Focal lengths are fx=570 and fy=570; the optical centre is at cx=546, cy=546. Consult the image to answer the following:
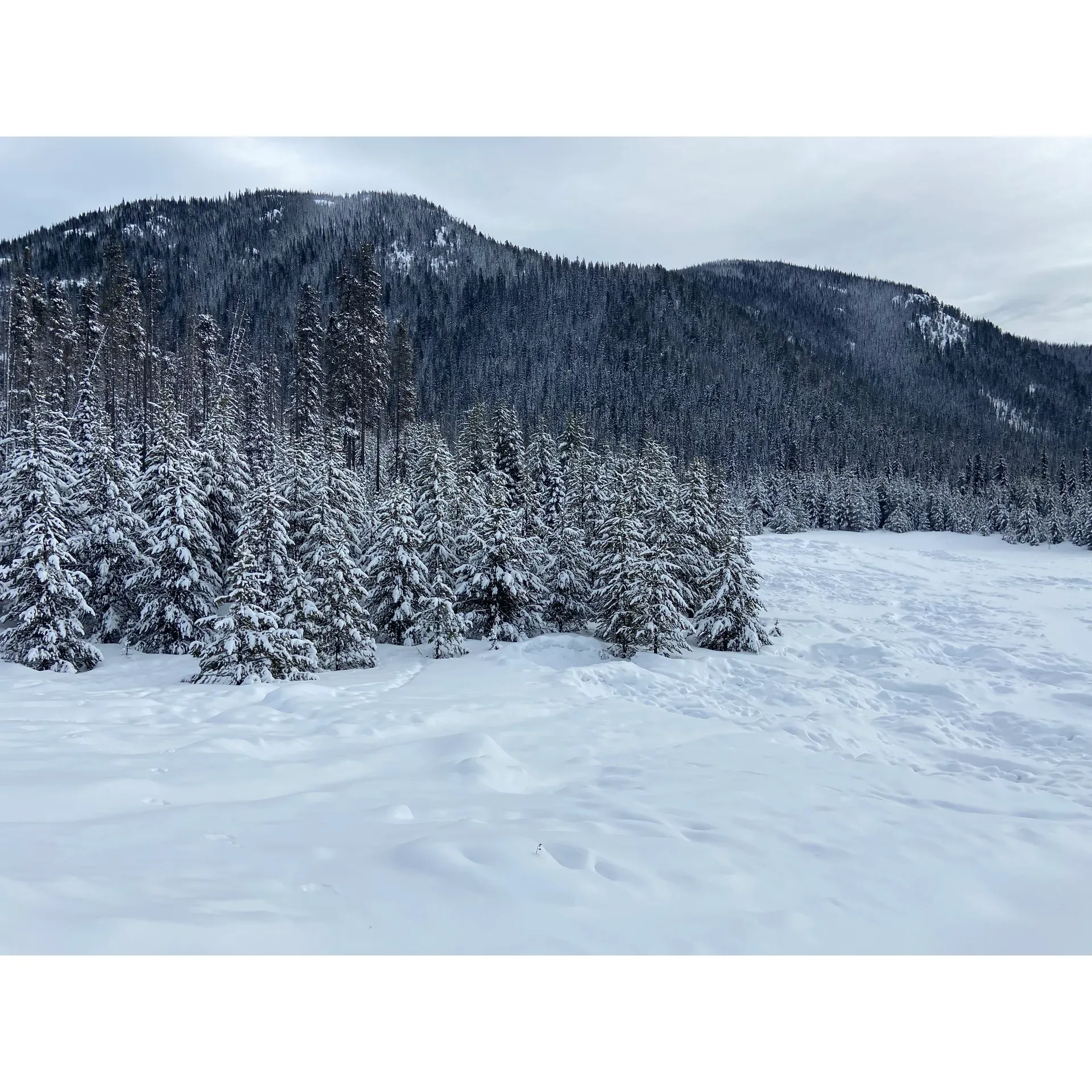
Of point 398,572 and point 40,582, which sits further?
point 398,572

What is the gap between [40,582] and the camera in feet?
45.5

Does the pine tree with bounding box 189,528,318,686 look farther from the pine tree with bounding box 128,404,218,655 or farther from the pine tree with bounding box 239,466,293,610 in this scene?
the pine tree with bounding box 128,404,218,655

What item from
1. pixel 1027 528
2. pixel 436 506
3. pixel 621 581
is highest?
pixel 1027 528

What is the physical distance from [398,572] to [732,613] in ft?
33.4

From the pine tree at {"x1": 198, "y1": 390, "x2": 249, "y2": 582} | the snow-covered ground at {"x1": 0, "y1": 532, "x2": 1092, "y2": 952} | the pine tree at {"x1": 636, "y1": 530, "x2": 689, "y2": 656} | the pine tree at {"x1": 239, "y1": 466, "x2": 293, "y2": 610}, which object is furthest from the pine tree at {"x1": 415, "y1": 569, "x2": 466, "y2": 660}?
the pine tree at {"x1": 198, "y1": 390, "x2": 249, "y2": 582}

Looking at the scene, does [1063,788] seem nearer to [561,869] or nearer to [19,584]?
[561,869]

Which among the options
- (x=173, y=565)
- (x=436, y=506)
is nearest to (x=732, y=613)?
Result: (x=436, y=506)

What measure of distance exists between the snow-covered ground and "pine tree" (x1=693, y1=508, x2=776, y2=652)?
286 cm

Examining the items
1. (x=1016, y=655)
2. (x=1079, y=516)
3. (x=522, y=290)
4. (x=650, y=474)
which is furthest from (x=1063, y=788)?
(x=522, y=290)

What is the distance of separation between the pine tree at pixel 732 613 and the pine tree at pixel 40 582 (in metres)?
16.4

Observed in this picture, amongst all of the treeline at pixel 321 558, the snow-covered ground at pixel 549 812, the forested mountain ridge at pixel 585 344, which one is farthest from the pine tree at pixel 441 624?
the forested mountain ridge at pixel 585 344

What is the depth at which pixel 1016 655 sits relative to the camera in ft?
51.3

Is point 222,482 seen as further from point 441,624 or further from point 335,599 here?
point 441,624

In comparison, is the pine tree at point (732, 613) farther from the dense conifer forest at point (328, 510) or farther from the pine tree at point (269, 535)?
the pine tree at point (269, 535)
